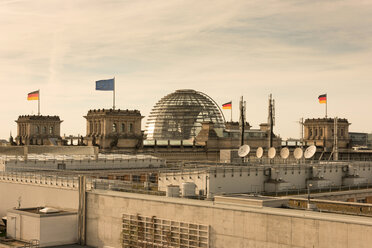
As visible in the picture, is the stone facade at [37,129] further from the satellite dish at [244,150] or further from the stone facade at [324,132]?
the satellite dish at [244,150]

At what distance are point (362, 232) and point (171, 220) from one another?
15546 millimetres

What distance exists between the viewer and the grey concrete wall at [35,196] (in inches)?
2350

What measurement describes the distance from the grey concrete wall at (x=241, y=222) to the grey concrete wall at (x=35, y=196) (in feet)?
17.5

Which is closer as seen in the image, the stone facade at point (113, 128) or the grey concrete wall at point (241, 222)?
the grey concrete wall at point (241, 222)

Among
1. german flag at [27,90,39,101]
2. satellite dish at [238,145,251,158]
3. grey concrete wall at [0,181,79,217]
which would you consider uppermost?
german flag at [27,90,39,101]

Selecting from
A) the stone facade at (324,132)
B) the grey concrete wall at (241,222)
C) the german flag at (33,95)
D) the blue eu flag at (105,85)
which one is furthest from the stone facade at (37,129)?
the grey concrete wall at (241,222)

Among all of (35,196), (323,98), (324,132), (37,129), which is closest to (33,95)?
(37,129)

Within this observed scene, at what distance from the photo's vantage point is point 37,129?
175125mm

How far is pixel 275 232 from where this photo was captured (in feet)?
135

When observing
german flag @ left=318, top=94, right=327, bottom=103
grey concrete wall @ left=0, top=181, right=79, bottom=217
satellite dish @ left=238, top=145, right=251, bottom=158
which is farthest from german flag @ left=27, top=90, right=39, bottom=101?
satellite dish @ left=238, top=145, right=251, bottom=158

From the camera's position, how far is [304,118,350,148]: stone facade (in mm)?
188000

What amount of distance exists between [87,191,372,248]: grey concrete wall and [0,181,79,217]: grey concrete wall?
210 inches

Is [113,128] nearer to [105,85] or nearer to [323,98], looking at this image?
[105,85]

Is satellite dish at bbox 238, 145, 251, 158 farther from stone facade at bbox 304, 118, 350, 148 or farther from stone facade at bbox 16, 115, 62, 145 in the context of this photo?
stone facade at bbox 304, 118, 350, 148
